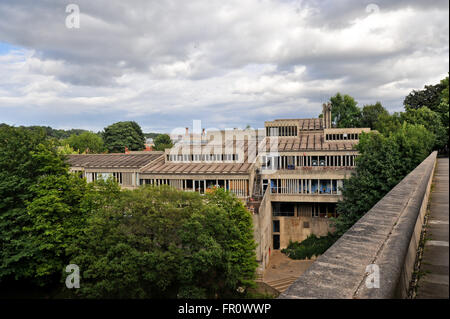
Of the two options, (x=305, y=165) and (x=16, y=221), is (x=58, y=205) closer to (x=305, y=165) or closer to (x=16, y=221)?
(x=16, y=221)

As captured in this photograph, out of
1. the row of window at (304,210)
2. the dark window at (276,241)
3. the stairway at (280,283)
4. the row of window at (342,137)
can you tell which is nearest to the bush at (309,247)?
the dark window at (276,241)

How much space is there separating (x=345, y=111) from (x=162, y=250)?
76.2 m

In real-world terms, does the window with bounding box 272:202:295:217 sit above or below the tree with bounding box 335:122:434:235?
below

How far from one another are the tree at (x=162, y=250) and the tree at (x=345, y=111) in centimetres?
6954

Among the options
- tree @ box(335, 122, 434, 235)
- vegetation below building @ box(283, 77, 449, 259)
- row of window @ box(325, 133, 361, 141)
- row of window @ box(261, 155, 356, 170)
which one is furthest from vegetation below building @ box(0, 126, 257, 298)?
row of window @ box(325, 133, 361, 141)

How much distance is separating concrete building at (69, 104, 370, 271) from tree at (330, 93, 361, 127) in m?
37.5

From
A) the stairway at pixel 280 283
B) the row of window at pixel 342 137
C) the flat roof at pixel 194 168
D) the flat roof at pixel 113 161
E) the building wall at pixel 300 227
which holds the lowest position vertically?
the stairway at pixel 280 283

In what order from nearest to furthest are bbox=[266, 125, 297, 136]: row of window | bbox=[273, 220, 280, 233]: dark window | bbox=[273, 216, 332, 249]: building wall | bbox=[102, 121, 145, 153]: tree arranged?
bbox=[273, 216, 332, 249]: building wall < bbox=[273, 220, 280, 233]: dark window < bbox=[266, 125, 297, 136]: row of window < bbox=[102, 121, 145, 153]: tree

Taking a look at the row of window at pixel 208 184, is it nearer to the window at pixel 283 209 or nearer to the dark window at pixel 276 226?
the window at pixel 283 209

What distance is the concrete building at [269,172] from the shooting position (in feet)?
139

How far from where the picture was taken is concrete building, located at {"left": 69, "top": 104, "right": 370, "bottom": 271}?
4244 cm

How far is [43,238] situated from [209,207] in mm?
13401

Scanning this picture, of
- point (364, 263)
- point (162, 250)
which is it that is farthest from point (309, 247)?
point (364, 263)

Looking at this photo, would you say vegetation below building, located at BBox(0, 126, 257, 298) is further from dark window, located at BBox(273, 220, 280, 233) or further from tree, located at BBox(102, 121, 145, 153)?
tree, located at BBox(102, 121, 145, 153)
